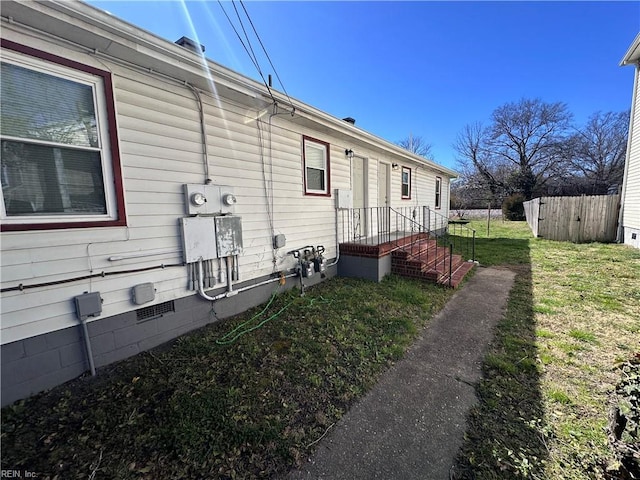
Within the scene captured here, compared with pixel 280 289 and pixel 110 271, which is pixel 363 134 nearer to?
pixel 280 289

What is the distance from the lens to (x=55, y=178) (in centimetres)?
256

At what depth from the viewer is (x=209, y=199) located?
3.66 metres

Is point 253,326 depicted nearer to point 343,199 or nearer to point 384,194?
point 343,199

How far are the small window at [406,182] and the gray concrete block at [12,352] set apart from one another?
370 inches

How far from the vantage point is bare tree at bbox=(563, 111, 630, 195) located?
85.0 feet

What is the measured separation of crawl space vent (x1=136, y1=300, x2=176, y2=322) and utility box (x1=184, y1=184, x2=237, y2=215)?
1.24m

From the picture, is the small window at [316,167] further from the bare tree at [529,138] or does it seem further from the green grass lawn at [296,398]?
the bare tree at [529,138]

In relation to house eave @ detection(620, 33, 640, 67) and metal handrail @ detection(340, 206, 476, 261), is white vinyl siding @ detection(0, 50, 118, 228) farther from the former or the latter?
house eave @ detection(620, 33, 640, 67)

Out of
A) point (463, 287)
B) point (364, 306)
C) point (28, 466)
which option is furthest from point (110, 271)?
point (463, 287)

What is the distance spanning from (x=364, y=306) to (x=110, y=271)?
3511 mm

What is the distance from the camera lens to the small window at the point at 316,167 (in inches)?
217

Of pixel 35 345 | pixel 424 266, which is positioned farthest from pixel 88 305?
pixel 424 266

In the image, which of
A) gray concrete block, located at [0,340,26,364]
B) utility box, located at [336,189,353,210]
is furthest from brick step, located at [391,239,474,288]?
gray concrete block, located at [0,340,26,364]

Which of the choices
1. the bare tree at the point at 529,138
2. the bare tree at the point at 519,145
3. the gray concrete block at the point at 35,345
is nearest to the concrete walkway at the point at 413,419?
the gray concrete block at the point at 35,345
